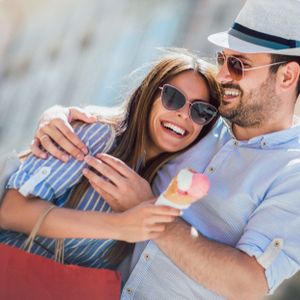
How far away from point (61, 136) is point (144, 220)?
0.52m

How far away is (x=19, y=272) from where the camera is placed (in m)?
2.32

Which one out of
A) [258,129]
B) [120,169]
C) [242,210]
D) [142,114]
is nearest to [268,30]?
[258,129]

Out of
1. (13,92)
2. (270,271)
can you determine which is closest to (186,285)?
(270,271)

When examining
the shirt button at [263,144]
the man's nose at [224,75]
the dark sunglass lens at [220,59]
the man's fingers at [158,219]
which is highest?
the dark sunglass lens at [220,59]

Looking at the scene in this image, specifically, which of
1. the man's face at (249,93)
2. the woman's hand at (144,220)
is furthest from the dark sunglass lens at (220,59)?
the woman's hand at (144,220)

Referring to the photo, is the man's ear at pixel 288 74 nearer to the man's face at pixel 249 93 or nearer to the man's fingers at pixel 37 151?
the man's face at pixel 249 93

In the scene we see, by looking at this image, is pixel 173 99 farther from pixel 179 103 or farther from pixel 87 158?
pixel 87 158

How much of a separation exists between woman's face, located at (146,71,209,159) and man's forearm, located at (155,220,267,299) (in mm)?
402

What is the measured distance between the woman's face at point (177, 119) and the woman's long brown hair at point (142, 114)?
0.08 feet

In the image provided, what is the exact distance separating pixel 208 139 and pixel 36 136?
737 mm

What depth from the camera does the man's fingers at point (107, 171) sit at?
2402 mm

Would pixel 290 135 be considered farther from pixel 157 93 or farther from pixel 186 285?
pixel 186 285

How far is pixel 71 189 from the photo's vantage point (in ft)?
8.32

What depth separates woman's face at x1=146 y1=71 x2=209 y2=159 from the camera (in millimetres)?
2660
